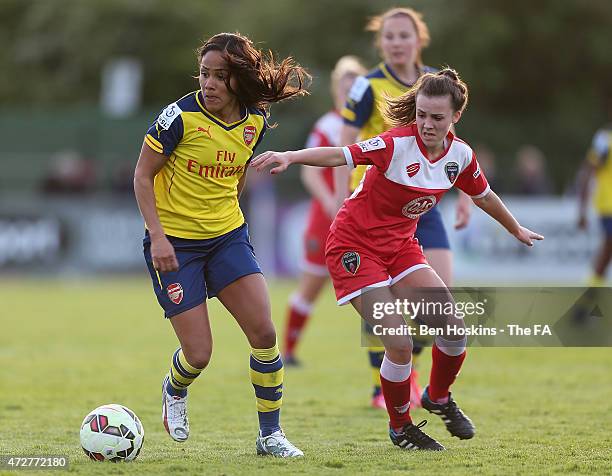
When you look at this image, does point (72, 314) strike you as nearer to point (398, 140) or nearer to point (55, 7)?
point (398, 140)

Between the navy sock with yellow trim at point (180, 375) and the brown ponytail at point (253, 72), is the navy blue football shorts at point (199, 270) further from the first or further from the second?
the brown ponytail at point (253, 72)

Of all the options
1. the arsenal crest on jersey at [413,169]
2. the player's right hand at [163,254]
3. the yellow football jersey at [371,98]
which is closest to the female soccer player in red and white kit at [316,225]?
the yellow football jersey at [371,98]

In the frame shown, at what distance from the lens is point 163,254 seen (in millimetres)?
5512

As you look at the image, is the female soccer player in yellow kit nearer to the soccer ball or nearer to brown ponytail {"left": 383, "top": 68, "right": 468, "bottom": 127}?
the soccer ball

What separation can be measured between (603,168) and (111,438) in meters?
8.16

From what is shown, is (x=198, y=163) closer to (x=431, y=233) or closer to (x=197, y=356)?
(x=197, y=356)

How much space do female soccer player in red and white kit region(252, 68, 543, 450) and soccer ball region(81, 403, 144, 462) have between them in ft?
3.97

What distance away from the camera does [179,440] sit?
5.93 m

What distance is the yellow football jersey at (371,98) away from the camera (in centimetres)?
716

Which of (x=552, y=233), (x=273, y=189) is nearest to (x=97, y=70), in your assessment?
(x=273, y=189)

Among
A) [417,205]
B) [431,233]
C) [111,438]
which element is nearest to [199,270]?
[111,438]

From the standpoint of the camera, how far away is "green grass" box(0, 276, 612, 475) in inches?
220

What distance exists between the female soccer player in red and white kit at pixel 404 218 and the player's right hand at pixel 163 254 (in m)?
0.86

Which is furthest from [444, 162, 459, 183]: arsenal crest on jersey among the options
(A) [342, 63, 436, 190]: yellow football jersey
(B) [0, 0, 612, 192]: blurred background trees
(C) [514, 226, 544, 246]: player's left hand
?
(B) [0, 0, 612, 192]: blurred background trees
